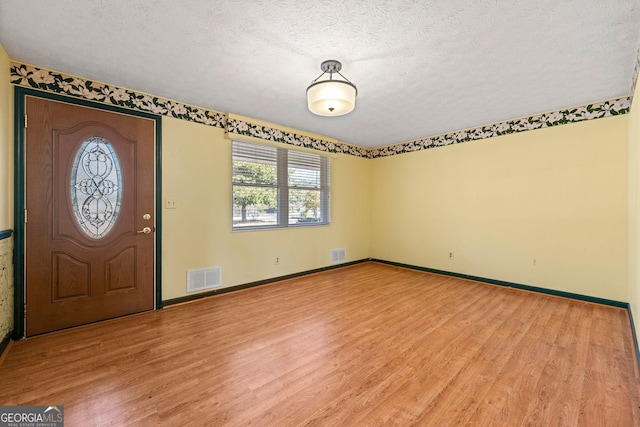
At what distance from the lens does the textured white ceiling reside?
177 centimetres

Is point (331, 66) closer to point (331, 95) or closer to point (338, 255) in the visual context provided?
point (331, 95)

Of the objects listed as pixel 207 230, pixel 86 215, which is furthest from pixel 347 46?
pixel 86 215

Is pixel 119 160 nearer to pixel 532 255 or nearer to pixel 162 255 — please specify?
pixel 162 255

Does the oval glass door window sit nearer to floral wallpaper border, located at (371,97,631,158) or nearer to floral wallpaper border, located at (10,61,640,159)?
floral wallpaper border, located at (10,61,640,159)

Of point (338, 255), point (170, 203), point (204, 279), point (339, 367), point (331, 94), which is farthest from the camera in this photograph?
point (338, 255)

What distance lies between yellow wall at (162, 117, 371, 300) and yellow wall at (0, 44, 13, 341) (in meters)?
1.22

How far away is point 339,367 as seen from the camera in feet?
6.75

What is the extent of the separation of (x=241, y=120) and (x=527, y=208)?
428cm

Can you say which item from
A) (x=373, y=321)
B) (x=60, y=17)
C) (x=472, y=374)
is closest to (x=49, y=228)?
(x=60, y=17)

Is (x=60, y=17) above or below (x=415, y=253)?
above

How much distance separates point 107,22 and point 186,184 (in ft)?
5.99

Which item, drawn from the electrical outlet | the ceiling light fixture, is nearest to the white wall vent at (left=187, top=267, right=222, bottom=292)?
the electrical outlet

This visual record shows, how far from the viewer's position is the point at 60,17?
1851mm

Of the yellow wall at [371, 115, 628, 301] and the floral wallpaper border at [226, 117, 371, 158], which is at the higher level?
the floral wallpaper border at [226, 117, 371, 158]
